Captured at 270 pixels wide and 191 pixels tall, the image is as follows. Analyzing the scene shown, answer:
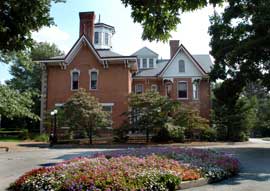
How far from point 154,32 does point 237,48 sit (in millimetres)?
17689

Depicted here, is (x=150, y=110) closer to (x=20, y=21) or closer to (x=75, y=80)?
(x=75, y=80)

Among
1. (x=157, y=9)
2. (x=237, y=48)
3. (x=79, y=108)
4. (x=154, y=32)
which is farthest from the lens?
(x=79, y=108)

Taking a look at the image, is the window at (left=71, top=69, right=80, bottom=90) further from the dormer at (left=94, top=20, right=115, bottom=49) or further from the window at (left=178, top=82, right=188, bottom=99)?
the window at (left=178, top=82, right=188, bottom=99)

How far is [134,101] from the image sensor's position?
3091cm

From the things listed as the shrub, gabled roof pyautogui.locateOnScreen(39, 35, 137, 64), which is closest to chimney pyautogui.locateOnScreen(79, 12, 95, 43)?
gabled roof pyautogui.locateOnScreen(39, 35, 137, 64)

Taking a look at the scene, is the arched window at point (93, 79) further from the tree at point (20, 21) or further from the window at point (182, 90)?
the tree at point (20, 21)

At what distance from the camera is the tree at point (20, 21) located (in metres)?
4.68

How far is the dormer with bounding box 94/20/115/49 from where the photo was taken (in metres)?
43.9

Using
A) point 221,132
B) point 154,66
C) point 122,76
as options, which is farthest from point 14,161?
point 154,66

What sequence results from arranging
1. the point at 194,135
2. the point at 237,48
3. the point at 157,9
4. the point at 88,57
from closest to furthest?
the point at 157,9 → the point at 237,48 → the point at 194,135 → the point at 88,57

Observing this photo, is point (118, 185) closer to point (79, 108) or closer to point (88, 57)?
point (79, 108)

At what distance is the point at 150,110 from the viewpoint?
99.3 ft

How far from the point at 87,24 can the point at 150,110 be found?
13.3 m

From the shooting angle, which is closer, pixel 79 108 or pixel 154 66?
pixel 79 108
